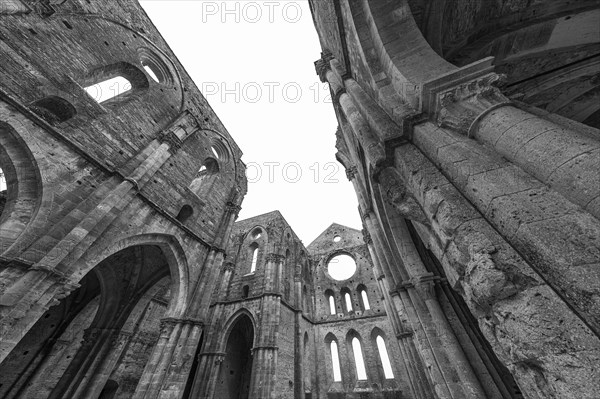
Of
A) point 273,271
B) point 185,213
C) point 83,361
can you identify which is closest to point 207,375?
point 83,361

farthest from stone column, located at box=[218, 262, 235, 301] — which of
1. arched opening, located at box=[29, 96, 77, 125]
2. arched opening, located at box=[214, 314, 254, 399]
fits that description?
arched opening, located at box=[29, 96, 77, 125]

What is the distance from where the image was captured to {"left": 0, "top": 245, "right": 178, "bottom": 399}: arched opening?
25.3ft

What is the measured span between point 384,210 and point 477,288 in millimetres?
4324

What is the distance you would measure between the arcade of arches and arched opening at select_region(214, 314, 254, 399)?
0.43 feet

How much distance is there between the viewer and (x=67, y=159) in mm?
5496

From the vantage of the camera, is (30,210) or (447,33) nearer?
(447,33)

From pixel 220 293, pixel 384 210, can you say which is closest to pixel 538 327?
pixel 384 210

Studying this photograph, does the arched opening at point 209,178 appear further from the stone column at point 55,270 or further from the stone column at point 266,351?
the stone column at point 266,351

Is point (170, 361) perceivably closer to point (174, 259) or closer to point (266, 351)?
point (174, 259)

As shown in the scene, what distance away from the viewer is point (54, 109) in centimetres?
618

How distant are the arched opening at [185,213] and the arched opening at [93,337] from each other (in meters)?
1.30

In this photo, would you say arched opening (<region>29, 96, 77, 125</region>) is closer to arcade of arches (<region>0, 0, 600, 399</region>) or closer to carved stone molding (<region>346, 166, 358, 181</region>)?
arcade of arches (<region>0, 0, 600, 399</region>)

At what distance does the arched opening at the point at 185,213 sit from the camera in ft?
28.9

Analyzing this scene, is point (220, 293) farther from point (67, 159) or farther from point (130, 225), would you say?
point (67, 159)
